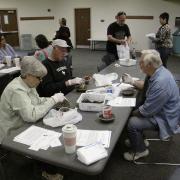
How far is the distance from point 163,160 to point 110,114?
106cm

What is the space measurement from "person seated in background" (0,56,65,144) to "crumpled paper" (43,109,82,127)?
8 centimetres

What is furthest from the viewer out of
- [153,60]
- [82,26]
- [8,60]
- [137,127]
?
[82,26]

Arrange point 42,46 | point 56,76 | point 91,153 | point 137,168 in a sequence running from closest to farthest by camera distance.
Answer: point 91,153 < point 137,168 < point 56,76 < point 42,46

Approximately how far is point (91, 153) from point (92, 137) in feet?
0.76

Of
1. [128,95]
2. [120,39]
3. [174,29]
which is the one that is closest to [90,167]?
[128,95]

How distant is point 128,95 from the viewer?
246 cm

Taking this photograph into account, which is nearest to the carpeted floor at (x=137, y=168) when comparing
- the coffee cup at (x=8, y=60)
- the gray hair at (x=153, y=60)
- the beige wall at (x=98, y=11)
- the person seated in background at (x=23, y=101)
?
the person seated in background at (x=23, y=101)

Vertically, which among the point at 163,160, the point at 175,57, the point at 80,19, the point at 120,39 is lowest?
the point at 163,160

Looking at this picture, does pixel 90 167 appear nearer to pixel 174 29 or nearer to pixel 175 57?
pixel 175 57

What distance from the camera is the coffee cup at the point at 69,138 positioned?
141 centimetres

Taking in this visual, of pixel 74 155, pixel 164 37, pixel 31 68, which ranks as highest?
pixel 164 37

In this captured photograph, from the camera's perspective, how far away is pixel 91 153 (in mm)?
1411

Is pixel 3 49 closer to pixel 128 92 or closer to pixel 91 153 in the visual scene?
pixel 128 92

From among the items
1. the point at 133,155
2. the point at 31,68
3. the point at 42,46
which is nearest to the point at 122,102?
the point at 133,155
